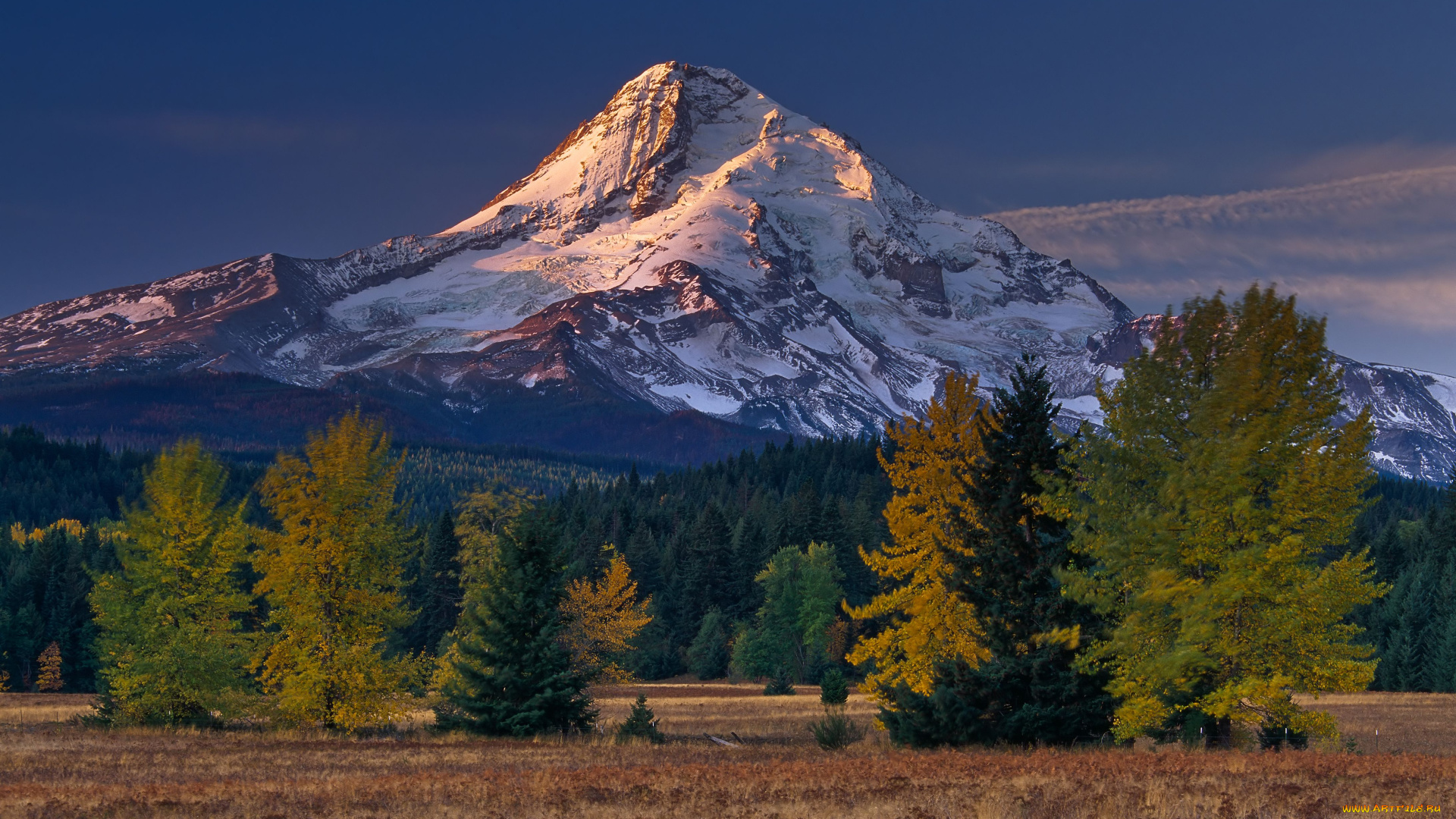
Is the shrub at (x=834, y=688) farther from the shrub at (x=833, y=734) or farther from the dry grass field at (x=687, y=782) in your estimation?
the dry grass field at (x=687, y=782)

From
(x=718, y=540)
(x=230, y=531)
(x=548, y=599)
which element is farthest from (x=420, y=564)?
(x=548, y=599)

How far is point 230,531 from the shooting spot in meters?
39.6

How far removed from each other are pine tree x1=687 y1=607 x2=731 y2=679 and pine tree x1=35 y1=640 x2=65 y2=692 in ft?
171

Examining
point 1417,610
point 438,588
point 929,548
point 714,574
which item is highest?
point 929,548

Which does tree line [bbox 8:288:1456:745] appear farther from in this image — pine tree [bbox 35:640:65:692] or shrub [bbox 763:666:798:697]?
pine tree [bbox 35:640:65:692]

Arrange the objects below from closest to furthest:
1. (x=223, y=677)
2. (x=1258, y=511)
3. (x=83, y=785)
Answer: (x=83, y=785) → (x=1258, y=511) → (x=223, y=677)

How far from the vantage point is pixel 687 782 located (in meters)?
20.7

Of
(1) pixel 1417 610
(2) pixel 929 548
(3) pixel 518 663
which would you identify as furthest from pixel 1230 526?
(1) pixel 1417 610

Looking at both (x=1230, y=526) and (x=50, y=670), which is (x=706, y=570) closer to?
(x=50, y=670)

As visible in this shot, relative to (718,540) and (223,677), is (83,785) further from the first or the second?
(718,540)

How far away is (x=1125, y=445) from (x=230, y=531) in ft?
93.7

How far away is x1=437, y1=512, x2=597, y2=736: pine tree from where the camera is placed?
33781 mm

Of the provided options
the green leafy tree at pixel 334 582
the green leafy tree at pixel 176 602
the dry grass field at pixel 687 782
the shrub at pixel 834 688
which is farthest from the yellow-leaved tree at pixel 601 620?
the dry grass field at pixel 687 782

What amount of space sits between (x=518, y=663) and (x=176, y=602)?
1300 cm
